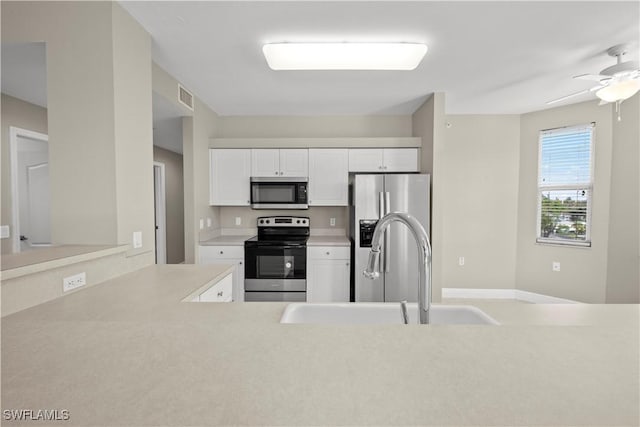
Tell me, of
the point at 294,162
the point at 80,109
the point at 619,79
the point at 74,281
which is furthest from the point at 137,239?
the point at 619,79

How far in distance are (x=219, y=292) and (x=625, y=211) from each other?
4116 mm

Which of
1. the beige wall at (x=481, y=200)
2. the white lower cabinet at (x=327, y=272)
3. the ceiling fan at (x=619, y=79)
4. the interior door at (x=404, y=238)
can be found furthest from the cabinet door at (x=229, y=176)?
the ceiling fan at (x=619, y=79)

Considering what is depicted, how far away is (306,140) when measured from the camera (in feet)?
11.5

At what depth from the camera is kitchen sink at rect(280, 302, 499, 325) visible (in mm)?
1143

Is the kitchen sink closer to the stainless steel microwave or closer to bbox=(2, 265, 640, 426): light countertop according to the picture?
bbox=(2, 265, 640, 426): light countertop

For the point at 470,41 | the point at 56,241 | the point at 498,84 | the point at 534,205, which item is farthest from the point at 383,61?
the point at 534,205

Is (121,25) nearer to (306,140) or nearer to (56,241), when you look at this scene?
(56,241)

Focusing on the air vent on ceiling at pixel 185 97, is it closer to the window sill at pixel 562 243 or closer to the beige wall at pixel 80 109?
the beige wall at pixel 80 109

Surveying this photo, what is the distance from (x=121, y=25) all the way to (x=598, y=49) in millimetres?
3355

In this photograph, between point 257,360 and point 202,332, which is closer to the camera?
point 257,360

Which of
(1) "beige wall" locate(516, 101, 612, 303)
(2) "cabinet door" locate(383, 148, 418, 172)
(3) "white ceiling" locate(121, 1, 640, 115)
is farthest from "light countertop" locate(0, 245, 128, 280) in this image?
(1) "beige wall" locate(516, 101, 612, 303)

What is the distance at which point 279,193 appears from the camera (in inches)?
139

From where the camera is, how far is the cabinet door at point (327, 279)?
3189mm

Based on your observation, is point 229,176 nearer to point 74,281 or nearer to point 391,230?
point 391,230
